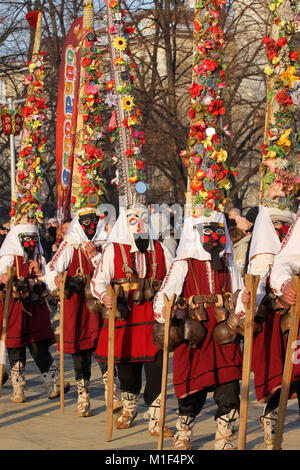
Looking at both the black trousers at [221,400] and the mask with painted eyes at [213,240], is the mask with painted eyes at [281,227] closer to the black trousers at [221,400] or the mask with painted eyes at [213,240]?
the mask with painted eyes at [213,240]

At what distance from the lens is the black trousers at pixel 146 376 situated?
798 centimetres

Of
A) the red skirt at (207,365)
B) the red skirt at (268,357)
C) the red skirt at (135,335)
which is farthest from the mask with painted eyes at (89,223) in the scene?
the red skirt at (268,357)

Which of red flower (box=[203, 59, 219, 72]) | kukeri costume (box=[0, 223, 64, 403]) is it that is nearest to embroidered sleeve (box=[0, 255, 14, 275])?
kukeri costume (box=[0, 223, 64, 403])

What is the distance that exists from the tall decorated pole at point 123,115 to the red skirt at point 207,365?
7.42ft

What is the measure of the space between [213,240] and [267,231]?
452mm

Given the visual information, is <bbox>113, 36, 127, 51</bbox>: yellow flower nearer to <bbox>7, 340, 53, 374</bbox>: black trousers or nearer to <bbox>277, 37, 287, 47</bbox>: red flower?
<bbox>277, 37, 287, 47</bbox>: red flower

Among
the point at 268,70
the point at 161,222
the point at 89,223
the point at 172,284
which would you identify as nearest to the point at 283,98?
the point at 268,70

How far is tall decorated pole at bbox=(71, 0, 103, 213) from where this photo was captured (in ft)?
33.4

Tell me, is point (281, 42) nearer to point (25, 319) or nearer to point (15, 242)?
point (15, 242)

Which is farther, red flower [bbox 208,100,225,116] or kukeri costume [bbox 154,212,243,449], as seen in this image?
red flower [bbox 208,100,225,116]

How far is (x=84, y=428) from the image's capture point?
8289 mm

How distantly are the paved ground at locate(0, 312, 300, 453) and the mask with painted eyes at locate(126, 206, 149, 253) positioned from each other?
5.86ft

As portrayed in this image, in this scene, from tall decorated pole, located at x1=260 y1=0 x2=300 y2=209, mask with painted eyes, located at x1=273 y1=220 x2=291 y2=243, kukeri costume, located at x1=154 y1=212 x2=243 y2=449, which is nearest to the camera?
kukeri costume, located at x1=154 y1=212 x2=243 y2=449

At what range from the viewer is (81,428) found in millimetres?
8297
